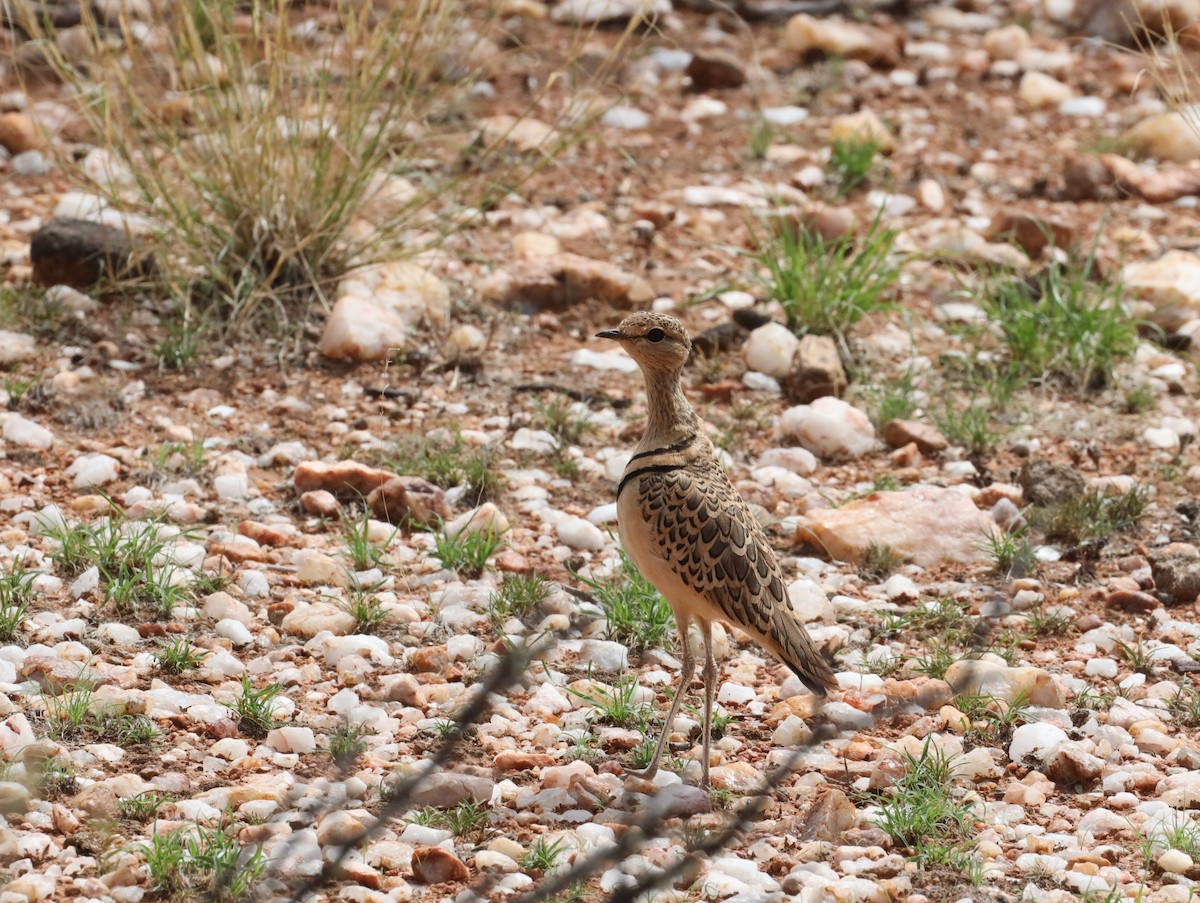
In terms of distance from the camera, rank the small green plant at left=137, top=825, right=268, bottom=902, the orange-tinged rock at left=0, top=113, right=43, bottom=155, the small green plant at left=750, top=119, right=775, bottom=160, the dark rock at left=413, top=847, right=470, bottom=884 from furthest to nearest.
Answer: the small green plant at left=750, top=119, right=775, bottom=160 → the orange-tinged rock at left=0, top=113, right=43, bottom=155 → the dark rock at left=413, top=847, right=470, bottom=884 → the small green plant at left=137, top=825, right=268, bottom=902

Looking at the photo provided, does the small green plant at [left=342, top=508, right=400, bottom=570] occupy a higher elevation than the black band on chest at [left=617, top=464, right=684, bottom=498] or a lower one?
lower

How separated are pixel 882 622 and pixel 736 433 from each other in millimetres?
1338

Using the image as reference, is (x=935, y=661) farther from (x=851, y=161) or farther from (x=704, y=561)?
(x=851, y=161)

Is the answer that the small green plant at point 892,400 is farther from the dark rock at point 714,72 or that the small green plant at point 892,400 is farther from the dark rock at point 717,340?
the dark rock at point 714,72

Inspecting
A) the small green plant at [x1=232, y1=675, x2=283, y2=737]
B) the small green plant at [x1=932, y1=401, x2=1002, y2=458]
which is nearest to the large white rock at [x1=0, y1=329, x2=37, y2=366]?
the small green plant at [x1=232, y1=675, x2=283, y2=737]

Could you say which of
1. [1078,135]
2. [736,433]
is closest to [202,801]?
[736,433]

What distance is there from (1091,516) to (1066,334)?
1.18 m

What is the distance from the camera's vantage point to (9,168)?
724 cm

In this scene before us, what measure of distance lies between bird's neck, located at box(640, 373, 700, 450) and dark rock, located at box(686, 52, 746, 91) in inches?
188

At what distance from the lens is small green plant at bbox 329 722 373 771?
3.79 m

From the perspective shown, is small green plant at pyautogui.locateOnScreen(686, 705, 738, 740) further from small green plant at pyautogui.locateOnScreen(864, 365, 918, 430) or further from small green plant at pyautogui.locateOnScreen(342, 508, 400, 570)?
small green plant at pyautogui.locateOnScreen(864, 365, 918, 430)

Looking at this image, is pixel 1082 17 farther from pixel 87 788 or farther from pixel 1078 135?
pixel 87 788

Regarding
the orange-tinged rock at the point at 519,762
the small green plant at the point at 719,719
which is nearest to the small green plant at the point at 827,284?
the small green plant at the point at 719,719

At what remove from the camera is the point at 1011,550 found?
4.93 metres
